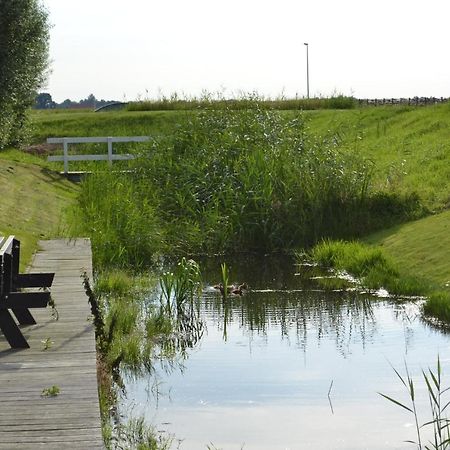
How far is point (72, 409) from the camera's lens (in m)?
9.14

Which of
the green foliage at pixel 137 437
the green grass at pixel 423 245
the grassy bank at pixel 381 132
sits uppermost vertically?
the grassy bank at pixel 381 132

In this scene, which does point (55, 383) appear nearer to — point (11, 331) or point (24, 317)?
point (11, 331)

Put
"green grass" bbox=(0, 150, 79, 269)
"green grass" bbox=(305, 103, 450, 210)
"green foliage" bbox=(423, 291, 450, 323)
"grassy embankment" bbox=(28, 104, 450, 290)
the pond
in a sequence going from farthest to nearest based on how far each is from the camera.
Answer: "green grass" bbox=(305, 103, 450, 210) < "green grass" bbox=(0, 150, 79, 269) < "grassy embankment" bbox=(28, 104, 450, 290) < "green foliage" bbox=(423, 291, 450, 323) < the pond

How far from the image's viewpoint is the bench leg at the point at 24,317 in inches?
501

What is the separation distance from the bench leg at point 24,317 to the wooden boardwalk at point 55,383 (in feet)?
0.27

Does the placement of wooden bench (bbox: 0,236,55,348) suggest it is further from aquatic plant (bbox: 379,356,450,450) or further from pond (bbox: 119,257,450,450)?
aquatic plant (bbox: 379,356,450,450)

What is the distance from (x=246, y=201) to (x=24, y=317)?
1363 cm

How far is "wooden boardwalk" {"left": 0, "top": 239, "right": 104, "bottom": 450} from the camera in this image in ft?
27.7

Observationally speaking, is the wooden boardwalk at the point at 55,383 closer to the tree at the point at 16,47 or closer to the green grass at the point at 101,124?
the tree at the point at 16,47

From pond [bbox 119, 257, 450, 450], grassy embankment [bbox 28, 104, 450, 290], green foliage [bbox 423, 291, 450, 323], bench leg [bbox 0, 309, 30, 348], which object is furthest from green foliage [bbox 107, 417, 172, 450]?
grassy embankment [bbox 28, 104, 450, 290]

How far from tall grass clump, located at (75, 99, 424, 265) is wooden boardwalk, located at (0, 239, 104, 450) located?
32.3 ft

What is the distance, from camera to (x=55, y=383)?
10.0 m

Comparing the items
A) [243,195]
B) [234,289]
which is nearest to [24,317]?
[234,289]

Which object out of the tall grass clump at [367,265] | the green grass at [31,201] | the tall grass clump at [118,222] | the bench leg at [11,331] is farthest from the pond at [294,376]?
the green grass at [31,201]
